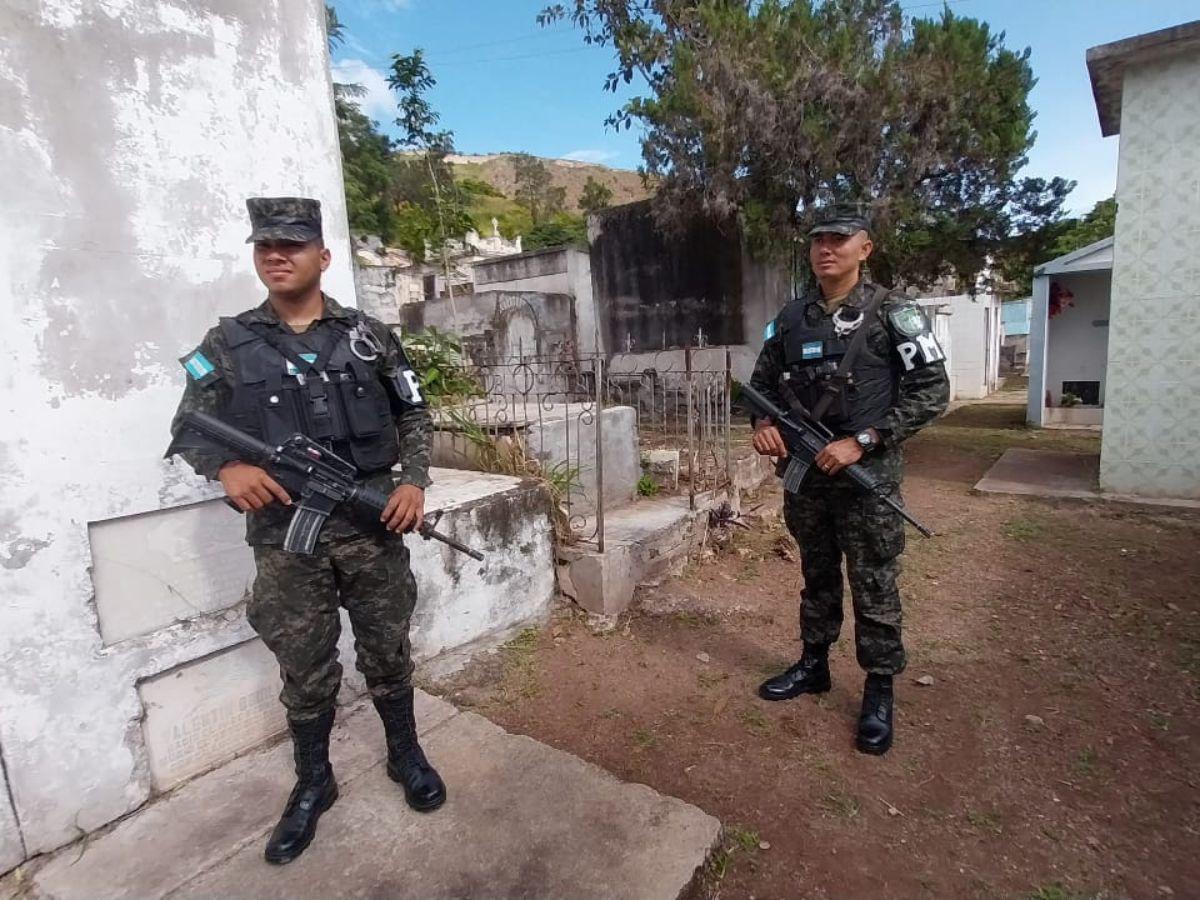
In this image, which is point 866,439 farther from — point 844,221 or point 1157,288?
point 1157,288

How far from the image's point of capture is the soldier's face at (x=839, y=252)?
2480mm

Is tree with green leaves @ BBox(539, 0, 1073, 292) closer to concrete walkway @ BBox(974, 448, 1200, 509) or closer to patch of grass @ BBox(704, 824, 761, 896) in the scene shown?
concrete walkway @ BBox(974, 448, 1200, 509)

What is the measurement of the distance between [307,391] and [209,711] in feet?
4.30

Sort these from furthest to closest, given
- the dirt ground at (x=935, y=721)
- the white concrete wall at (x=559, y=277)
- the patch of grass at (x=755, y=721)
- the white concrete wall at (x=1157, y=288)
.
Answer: the white concrete wall at (x=559, y=277) < the white concrete wall at (x=1157, y=288) < the patch of grass at (x=755, y=721) < the dirt ground at (x=935, y=721)

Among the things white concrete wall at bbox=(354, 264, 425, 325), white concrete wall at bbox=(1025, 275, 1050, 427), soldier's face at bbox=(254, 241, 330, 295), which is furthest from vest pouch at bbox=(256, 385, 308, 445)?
white concrete wall at bbox=(354, 264, 425, 325)

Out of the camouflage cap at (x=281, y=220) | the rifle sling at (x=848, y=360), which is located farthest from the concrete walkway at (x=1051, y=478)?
the camouflage cap at (x=281, y=220)

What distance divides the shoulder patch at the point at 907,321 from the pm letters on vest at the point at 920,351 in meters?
0.03

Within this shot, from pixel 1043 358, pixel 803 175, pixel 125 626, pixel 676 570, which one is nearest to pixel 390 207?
pixel 803 175

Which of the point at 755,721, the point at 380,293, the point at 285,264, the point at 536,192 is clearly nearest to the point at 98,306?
the point at 285,264

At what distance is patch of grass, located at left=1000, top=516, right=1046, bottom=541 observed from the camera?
16.6 feet

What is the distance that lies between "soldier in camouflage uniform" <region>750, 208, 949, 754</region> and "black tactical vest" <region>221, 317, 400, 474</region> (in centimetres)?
150

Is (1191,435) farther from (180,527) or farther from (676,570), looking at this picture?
(180,527)

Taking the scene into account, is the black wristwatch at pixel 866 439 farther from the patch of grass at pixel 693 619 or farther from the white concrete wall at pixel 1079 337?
the white concrete wall at pixel 1079 337

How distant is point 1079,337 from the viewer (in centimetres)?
1054
